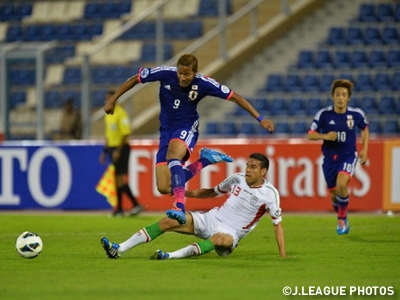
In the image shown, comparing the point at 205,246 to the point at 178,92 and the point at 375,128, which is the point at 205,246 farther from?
the point at 375,128

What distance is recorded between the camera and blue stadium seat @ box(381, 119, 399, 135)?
2192 centimetres

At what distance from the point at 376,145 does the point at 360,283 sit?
9848 millimetres

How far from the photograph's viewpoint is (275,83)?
23938 millimetres

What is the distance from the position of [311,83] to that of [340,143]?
8.95 meters

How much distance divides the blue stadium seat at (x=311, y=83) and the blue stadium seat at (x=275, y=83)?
609 millimetres

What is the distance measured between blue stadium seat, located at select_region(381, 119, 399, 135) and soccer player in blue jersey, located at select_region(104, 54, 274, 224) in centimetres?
1054

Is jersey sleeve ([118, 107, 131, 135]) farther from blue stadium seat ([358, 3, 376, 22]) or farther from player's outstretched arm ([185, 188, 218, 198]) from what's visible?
blue stadium seat ([358, 3, 376, 22])

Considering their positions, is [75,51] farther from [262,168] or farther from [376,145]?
[262,168]

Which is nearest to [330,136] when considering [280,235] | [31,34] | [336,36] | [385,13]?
[280,235]

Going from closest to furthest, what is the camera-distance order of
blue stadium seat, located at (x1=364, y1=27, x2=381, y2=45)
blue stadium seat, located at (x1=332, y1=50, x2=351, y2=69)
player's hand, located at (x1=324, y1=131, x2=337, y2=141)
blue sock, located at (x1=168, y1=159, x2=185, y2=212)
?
blue sock, located at (x1=168, y1=159, x2=185, y2=212) < player's hand, located at (x1=324, y1=131, x2=337, y2=141) < blue stadium seat, located at (x1=332, y1=50, x2=351, y2=69) < blue stadium seat, located at (x1=364, y1=27, x2=381, y2=45)

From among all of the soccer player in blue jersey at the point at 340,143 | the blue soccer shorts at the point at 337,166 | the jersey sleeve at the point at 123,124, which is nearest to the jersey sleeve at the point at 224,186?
the soccer player in blue jersey at the point at 340,143

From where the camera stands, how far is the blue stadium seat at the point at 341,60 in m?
23.6

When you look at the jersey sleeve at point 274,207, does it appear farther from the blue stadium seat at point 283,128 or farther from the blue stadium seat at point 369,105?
the blue stadium seat at point 369,105

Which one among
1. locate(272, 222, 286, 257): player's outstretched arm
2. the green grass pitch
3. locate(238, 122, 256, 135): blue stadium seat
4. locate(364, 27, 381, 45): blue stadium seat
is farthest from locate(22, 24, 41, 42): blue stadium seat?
locate(272, 222, 286, 257): player's outstretched arm
